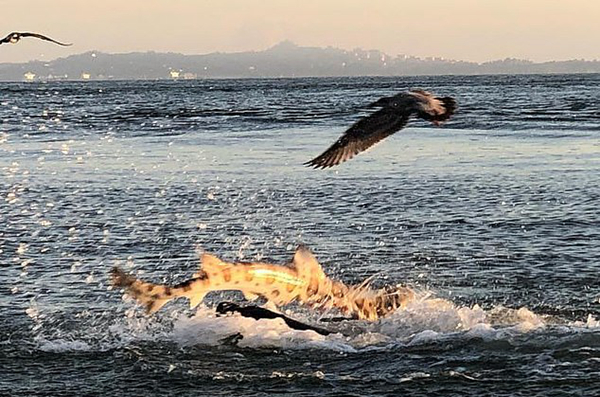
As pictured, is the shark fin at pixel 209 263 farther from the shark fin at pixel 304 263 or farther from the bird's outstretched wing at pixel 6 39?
the bird's outstretched wing at pixel 6 39

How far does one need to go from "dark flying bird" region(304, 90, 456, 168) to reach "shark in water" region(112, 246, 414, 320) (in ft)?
4.64

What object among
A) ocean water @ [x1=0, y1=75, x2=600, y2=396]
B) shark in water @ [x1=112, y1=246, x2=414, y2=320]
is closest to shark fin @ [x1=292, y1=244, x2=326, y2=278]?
shark in water @ [x1=112, y1=246, x2=414, y2=320]

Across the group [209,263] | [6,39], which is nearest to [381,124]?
[209,263]

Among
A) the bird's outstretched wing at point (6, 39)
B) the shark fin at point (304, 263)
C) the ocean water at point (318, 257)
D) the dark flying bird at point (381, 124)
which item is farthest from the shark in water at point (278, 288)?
the bird's outstretched wing at point (6, 39)

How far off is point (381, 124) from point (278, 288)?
237 cm

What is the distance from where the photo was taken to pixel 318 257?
1681cm

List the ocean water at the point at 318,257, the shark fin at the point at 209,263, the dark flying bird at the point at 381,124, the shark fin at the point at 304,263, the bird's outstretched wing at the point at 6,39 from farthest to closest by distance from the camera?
1. the bird's outstretched wing at the point at 6,39
2. the ocean water at the point at 318,257
3. the shark fin at the point at 304,263
4. the shark fin at the point at 209,263
5. the dark flying bird at the point at 381,124

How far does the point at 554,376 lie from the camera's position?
10469mm

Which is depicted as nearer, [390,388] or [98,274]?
[390,388]

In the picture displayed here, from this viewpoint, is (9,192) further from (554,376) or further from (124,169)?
(554,376)

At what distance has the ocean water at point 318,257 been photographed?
10.8m

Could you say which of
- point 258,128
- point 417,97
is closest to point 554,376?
point 417,97

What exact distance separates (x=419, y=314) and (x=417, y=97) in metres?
4.68

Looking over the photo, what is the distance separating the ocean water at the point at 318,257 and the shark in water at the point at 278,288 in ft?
0.89
